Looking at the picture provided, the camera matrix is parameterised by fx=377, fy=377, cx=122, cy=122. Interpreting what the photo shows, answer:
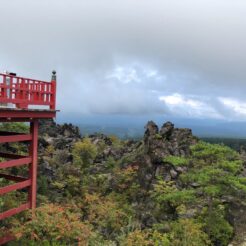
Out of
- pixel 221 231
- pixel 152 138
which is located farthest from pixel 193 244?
pixel 152 138

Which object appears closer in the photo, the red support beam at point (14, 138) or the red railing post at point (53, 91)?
the red support beam at point (14, 138)

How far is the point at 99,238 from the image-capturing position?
1725cm

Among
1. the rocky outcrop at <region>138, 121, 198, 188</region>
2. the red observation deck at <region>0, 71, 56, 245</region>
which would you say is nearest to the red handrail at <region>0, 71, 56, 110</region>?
the red observation deck at <region>0, 71, 56, 245</region>

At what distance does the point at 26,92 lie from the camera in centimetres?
1479

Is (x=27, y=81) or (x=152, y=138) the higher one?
(x=27, y=81)

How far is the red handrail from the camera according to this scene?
1375 centimetres

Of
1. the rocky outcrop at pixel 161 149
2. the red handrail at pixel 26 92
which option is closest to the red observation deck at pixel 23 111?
the red handrail at pixel 26 92

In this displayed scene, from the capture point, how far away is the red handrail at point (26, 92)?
45.1ft

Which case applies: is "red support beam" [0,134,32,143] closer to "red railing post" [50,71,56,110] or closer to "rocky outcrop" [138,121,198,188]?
"red railing post" [50,71,56,110]

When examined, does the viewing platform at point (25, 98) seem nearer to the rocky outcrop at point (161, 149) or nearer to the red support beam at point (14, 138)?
the red support beam at point (14, 138)

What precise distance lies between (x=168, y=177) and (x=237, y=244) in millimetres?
8179

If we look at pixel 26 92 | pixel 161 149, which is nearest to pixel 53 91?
pixel 26 92

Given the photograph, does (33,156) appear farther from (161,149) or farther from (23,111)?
(161,149)

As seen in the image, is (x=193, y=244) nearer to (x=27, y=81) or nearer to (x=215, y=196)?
(x=215, y=196)
